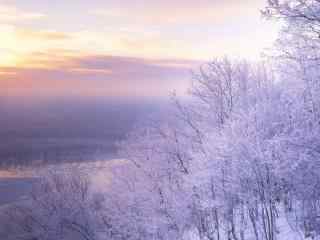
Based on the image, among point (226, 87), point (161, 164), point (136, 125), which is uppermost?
point (226, 87)

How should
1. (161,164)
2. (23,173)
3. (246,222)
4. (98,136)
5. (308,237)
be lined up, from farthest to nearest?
1. (98,136)
2. (23,173)
3. (161,164)
4. (246,222)
5. (308,237)

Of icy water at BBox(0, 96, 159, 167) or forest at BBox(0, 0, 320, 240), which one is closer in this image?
forest at BBox(0, 0, 320, 240)

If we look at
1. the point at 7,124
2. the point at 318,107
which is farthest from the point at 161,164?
the point at 7,124

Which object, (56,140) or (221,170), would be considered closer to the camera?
(221,170)

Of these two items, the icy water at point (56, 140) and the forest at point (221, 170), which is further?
the icy water at point (56, 140)

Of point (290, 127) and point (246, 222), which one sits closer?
point (290, 127)

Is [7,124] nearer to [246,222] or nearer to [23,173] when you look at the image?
[23,173]

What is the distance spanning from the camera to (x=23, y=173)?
211 feet

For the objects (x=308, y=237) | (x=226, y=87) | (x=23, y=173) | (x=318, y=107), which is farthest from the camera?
(x=23, y=173)

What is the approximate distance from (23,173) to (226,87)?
151 ft

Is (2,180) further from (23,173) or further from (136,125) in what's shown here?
(136,125)

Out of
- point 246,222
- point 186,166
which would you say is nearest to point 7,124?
point 186,166

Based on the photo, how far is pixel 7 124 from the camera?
14688 centimetres

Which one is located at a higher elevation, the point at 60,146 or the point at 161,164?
the point at 161,164
